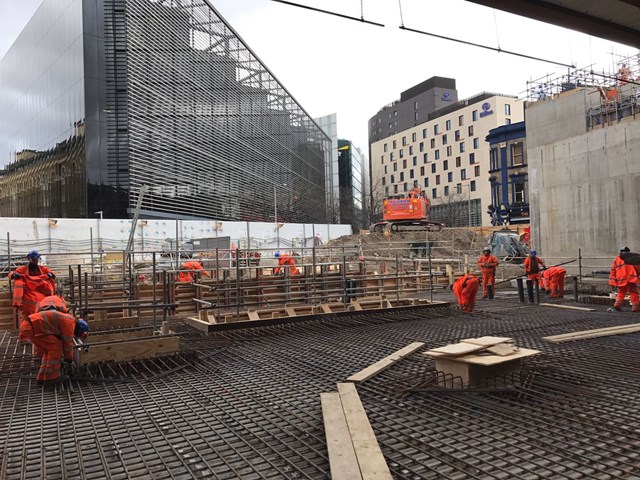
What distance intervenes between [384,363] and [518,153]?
50.3 m

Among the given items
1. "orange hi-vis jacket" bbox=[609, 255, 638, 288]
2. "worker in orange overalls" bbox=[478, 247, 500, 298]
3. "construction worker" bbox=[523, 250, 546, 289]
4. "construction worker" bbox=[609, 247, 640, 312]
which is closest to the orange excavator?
"worker in orange overalls" bbox=[478, 247, 500, 298]

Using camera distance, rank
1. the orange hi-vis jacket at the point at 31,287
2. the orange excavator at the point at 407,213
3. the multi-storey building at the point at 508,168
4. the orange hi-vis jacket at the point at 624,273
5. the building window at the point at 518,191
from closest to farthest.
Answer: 1. the orange hi-vis jacket at the point at 31,287
2. the orange hi-vis jacket at the point at 624,273
3. the orange excavator at the point at 407,213
4. the building window at the point at 518,191
5. the multi-storey building at the point at 508,168

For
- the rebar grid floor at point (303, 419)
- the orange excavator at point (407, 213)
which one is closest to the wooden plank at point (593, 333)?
the rebar grid floor at point (303, 419)

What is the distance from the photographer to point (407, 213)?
1318 inches

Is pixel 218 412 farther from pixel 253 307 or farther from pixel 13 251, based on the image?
pixel 13 251

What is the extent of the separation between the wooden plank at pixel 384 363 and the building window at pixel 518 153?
48.4 metres

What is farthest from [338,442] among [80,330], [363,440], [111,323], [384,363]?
[111,323]

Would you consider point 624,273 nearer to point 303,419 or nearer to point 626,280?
point 626,280

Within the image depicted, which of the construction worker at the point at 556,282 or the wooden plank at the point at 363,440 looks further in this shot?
the construction worker at the point at 556,282

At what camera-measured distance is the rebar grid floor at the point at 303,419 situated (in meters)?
3.89

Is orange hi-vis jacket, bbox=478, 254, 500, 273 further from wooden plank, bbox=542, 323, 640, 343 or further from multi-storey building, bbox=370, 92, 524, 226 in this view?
multi-storey building, bbox=370, 92, 524, 226

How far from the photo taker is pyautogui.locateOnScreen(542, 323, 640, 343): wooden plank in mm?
8513

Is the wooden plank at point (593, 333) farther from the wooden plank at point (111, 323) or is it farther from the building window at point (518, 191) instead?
the building window at point (518, 191)

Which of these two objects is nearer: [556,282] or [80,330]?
[80,330]
